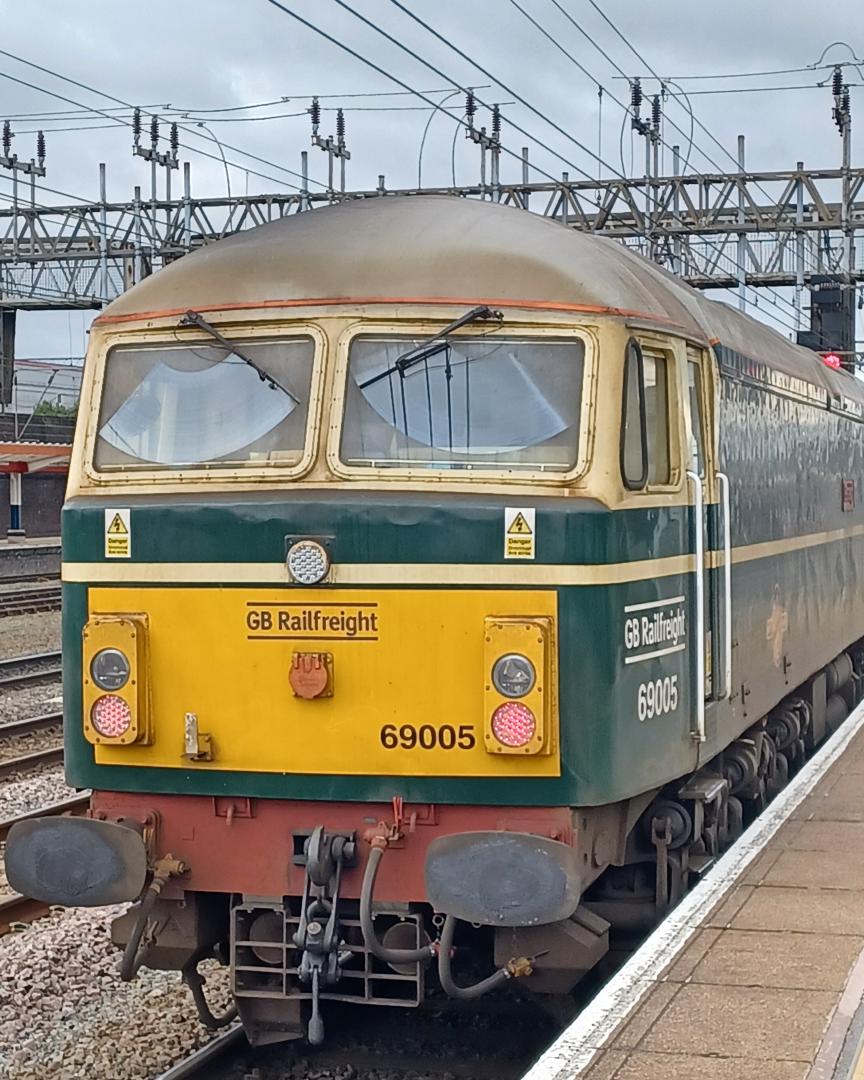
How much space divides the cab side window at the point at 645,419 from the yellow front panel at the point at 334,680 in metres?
0.77

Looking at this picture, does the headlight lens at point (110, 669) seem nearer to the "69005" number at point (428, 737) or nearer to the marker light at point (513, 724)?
the "69005" number at point (428, 737)

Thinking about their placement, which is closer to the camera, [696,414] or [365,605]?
[365,605]

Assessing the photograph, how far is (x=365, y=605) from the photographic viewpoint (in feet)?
20.8

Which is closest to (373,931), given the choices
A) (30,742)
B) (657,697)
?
(657,697)

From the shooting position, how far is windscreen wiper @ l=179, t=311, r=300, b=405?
6617mm

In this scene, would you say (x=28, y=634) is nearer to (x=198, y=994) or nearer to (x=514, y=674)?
(x=198, y=994)

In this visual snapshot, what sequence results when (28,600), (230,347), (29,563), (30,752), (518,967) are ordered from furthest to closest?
1. (29,563)
2. (28,600)
3. (30,752)
4. (230,347)
5. (518,967)

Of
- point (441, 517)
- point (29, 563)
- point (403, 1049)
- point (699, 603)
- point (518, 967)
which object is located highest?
point (441, 517)

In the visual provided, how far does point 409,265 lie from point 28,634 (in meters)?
17.8

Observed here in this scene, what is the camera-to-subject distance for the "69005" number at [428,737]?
6.29m

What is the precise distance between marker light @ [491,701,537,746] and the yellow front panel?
0.08 m

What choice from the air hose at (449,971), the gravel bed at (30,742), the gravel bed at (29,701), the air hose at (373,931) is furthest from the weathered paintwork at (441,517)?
the gravel bed at (29,701)

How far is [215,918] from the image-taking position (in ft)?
22.5

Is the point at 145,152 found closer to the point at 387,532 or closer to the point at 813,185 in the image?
the point at 813,185
